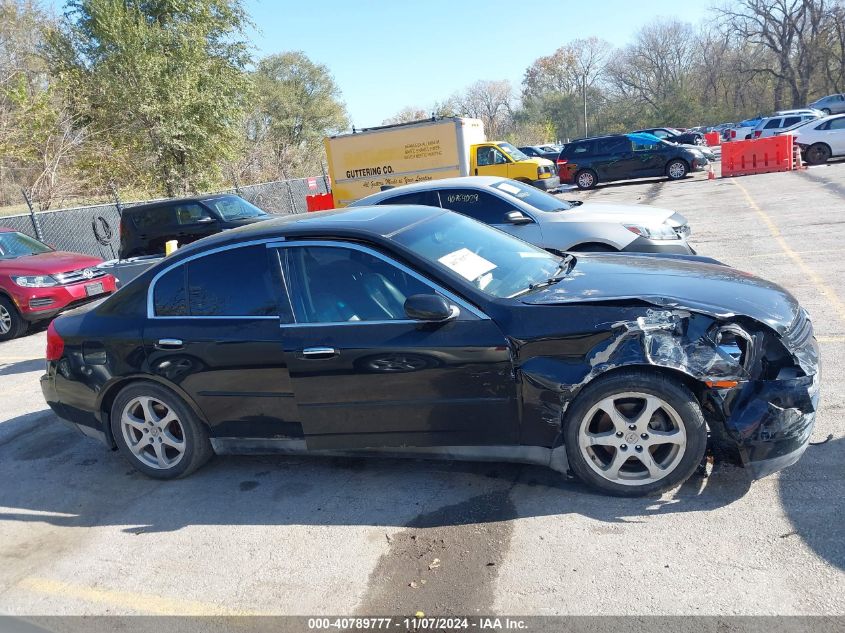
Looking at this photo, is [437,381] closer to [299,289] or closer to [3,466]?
[299,289]

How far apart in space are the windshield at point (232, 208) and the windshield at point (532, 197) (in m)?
6.02

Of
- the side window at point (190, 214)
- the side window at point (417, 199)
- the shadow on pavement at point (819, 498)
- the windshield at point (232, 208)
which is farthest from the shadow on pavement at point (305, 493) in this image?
the windshield at point (232, 208)

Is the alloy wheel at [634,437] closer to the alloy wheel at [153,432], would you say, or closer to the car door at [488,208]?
the alloy wheel at [153,432]

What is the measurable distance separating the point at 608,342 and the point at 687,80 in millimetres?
78099

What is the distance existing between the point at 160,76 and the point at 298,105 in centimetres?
2606

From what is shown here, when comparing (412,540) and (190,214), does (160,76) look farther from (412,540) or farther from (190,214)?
(412,540)

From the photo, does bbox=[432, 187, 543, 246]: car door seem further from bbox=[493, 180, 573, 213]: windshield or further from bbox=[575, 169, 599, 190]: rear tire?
bbox=[575, 169, 599, 190]: rear tire

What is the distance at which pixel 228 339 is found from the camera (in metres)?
4.14

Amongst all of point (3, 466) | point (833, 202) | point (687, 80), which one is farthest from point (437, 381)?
point (687, 80)

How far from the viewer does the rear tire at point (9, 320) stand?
1009 centimetres

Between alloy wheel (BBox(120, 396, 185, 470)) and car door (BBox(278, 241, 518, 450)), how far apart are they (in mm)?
1049

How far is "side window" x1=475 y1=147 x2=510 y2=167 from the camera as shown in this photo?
20.0 metres

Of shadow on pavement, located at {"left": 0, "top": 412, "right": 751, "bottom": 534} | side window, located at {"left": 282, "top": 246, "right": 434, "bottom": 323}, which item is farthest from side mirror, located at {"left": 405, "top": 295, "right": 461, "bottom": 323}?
shadow on pavement, located at {"left": 0, "top": 412, "right": 751, "bottom": 534}

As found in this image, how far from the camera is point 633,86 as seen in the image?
76375 millimetres
